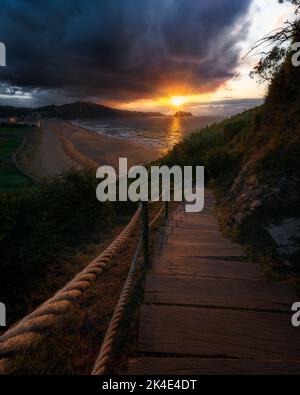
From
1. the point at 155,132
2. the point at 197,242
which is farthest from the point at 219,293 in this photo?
the point at 155,132

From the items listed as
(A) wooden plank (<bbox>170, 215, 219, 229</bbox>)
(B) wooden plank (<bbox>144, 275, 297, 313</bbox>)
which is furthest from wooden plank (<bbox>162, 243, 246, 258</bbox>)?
(A) wooden plank (<bbox>170, 215, 219, 229</bbox>)

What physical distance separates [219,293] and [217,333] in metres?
0.67

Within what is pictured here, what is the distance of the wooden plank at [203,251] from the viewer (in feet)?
14.3

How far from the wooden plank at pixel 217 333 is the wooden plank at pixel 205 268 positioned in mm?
863

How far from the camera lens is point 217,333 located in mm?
2432

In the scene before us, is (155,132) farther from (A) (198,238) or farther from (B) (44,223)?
(A) (198,238)

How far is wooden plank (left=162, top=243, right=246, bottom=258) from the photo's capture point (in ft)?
14.3

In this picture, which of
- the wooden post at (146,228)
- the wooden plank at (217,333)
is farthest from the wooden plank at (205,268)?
the wooden plank at (217,333)

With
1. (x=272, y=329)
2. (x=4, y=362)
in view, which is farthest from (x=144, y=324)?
(x=4, y=362)

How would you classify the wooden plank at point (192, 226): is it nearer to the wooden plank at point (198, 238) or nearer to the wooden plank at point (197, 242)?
the wooden plank at point (198, 238)

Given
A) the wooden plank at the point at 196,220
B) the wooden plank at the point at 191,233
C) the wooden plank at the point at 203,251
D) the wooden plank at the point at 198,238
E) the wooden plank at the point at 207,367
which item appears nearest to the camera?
the wooden plank at the point at 207,367

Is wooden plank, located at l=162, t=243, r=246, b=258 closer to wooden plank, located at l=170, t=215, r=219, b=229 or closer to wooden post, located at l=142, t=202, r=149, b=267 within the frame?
wooden post, located at l=142, t=202, r=149, b=267

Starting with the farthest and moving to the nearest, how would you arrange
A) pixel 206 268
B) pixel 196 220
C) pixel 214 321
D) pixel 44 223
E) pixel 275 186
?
pixel 196 220 → pixel 44 223 → pixel 275 186 → pixel 206 268 → pixel 214 321
